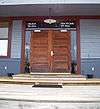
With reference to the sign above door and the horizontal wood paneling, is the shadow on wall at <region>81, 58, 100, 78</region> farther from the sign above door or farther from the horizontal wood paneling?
the sign above door

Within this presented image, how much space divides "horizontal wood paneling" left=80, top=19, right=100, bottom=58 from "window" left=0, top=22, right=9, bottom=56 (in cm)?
334

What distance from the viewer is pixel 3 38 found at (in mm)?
11469

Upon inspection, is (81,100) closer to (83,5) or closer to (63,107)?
(63,107)

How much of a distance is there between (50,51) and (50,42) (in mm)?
396

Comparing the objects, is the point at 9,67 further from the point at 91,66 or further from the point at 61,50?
the point at 91,66

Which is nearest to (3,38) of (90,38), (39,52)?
(39,52)

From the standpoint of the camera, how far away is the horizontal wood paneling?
10922mm

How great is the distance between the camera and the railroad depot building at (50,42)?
35.8 ft

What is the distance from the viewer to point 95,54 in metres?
10.9

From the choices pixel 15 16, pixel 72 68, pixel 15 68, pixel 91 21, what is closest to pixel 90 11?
pixel 91 21

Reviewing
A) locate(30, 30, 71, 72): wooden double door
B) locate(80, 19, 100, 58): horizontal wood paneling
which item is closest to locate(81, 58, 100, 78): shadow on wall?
locate(80, 19, 100, 58): horizontal wood paneling

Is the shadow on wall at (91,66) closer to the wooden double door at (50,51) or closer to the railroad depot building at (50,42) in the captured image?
the railroad depot building at (50,42)

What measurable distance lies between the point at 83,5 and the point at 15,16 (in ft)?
10.5

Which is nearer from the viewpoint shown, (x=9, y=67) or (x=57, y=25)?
(x=9, y=67)
